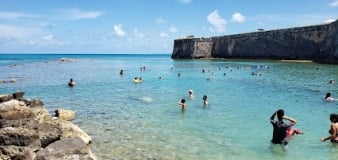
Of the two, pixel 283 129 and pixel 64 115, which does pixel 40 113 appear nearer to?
pixel 64 115

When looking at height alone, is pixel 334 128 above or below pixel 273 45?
below

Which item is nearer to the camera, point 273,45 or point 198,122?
point 198,122

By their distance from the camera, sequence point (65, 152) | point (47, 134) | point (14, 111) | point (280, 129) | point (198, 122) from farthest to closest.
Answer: point (198, 122), point (14, 111), point (280, 129), point (47, 134), point (65, 152)

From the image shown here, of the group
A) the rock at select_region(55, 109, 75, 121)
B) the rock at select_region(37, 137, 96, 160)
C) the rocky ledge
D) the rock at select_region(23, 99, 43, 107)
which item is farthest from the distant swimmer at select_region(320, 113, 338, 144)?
the rock at select_region(55, 109, 75, 121)

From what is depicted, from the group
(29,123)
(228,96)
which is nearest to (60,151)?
(29,123)

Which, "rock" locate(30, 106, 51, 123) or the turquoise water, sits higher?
"rock" locate(30, 106, 51, 123)

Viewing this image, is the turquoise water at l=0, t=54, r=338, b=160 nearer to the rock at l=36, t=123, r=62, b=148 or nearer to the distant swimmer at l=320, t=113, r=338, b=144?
the distant swimmer at l=320, t=113, r=338, b=144

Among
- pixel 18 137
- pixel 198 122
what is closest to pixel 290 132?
pixel 198 122

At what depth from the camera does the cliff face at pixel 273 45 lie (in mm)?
62641

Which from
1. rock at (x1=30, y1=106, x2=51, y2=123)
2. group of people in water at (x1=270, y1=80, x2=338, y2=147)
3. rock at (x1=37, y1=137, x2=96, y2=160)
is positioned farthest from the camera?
rock at (x1=30, y1=106, x2=51, y2=123)

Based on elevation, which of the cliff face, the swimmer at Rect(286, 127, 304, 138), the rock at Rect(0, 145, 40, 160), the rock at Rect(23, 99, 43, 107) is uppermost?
the cliff face

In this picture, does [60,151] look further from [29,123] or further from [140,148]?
[140,148]

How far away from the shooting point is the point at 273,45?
257ft

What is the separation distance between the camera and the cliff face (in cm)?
6264
